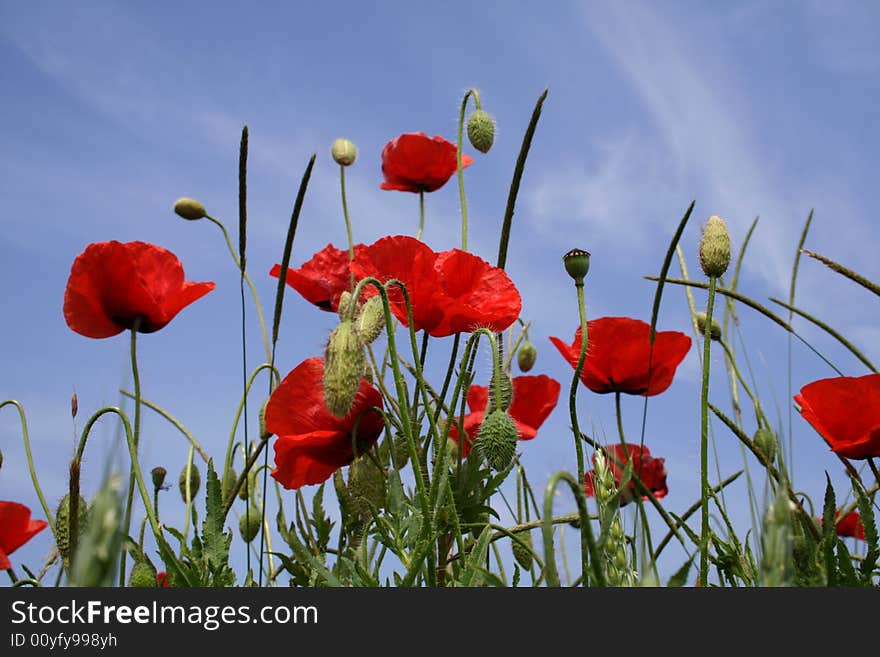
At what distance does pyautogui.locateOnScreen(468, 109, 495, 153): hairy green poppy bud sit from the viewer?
8.02ft

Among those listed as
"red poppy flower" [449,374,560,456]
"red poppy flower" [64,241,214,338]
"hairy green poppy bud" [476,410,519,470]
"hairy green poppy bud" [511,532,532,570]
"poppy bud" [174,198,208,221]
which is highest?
"poppy bud" [174,198,208,221]

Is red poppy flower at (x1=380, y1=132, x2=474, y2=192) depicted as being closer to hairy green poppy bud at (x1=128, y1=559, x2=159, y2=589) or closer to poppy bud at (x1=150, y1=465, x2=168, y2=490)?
poppy bud at (x1=150, y1=465, x2=168, y2=490)

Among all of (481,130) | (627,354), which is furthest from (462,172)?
(627,354)

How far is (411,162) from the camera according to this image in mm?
2746

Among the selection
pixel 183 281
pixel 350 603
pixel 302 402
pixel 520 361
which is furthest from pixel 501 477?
pixel 520 361

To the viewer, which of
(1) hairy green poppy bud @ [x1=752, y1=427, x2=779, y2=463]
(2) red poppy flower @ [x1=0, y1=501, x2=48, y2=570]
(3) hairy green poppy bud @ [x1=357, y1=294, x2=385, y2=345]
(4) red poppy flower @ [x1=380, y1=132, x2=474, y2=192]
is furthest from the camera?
(4) red poppy flower @ [x1=380, y1=132, x2=474, y2=192]

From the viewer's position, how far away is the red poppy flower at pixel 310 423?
1777mm

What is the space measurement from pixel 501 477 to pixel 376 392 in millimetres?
287

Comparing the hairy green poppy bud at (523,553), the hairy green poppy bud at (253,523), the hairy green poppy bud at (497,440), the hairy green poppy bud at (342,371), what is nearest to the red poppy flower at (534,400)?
the hairy green poppy bud at (523,553)

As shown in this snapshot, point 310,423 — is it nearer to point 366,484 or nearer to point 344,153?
point 366,484

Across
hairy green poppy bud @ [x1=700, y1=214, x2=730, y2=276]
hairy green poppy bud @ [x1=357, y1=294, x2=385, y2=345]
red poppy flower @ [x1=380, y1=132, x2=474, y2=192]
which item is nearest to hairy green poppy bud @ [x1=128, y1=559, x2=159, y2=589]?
hairy green poppy bud @ [x1=357, y1=294, x2=385, y2=345]

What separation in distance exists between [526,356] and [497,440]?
143 centimetres

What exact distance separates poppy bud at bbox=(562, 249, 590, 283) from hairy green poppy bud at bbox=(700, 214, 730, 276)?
21 centimetres

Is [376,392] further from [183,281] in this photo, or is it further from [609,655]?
[609,655]
